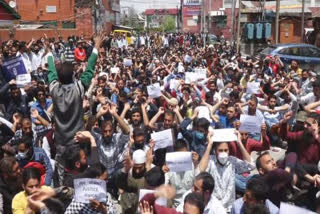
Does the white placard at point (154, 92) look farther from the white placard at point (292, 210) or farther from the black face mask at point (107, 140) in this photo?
the white placard at point (292, 210)

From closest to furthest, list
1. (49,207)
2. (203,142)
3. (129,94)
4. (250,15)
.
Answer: (49,207) < (203,142) < (129,94) < (250,15)

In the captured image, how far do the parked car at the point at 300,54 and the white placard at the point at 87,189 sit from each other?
49.0ft

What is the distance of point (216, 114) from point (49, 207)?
4205mm

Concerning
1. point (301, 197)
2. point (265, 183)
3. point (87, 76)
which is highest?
point (87, 76)

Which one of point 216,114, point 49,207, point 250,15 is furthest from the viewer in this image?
point 250,15

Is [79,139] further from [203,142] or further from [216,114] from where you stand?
[216,114]

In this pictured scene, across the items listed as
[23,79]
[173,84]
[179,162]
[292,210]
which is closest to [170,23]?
[173,84]

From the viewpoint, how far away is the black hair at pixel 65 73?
5014mm

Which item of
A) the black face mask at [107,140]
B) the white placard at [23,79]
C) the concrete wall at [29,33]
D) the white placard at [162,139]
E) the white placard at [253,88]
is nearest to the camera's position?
the white placard at [162,139]

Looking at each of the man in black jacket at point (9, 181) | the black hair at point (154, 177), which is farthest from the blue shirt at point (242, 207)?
the man in black jacket at point (9, 181)

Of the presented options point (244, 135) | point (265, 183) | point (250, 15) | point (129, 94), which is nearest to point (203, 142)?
point (244, 135)

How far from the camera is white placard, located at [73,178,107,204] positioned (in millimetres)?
3795

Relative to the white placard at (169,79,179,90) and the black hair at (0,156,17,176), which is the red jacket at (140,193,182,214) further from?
the white placard at (169,79,179,90)

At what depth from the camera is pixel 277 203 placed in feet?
15.1
